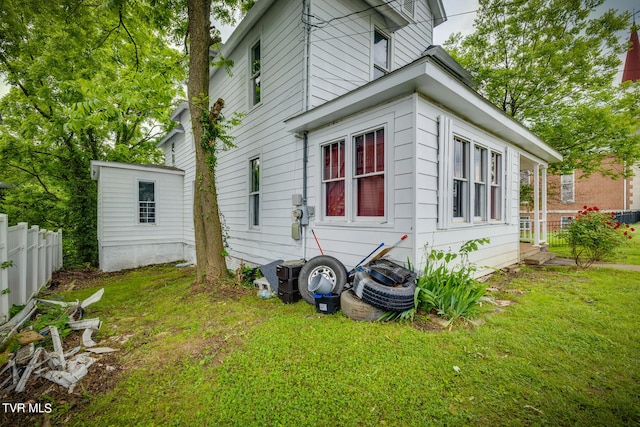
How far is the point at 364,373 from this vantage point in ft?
8.05

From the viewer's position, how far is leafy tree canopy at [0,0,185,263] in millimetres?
6660

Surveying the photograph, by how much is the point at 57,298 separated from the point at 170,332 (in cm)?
405

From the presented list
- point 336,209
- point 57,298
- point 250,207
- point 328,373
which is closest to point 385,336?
point 328,373

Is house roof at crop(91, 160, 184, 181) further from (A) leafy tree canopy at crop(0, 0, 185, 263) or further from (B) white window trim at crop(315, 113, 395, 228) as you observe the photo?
(B) white window trim at crop(315, 113, 395, 228)

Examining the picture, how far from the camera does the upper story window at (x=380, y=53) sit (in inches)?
275

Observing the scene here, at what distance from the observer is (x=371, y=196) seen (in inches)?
181

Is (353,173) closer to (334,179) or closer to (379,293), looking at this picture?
(334,179)

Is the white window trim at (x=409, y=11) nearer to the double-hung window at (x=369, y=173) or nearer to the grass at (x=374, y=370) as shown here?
the double-hung window at (x=369, y=173)

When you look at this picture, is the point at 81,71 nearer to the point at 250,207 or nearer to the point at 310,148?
the point at 250,207

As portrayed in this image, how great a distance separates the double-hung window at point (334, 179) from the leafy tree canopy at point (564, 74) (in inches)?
341

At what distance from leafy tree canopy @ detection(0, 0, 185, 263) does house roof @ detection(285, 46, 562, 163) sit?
4.71 m

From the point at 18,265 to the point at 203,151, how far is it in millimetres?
3442

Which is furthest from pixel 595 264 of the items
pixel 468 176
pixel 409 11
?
pixel 409 11

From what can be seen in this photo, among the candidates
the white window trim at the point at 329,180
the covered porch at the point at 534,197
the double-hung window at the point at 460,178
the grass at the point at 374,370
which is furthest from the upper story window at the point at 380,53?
the grass at the point at 374,370
